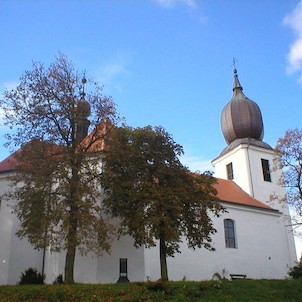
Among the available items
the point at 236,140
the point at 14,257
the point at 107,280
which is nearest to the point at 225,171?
the point at 236,140

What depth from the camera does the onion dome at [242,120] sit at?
35.9 metres

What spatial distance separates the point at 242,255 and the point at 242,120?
12474 millimetres

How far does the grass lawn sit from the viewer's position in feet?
47.3

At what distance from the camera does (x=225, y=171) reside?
125ft

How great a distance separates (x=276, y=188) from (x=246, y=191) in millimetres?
2993

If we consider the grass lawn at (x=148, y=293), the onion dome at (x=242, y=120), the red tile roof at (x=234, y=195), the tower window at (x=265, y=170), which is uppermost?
the onion dome at (x=242, y=120)

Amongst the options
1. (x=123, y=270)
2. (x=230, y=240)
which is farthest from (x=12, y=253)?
(x=230, y=240)

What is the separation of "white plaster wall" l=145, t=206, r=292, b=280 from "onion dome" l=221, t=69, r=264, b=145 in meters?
7.85

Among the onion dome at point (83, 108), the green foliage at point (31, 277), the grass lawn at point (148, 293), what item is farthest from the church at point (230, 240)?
the grass lawn at point (148, 293)

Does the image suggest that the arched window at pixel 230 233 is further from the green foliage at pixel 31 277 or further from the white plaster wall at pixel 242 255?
the green foliage at pixel 31 277

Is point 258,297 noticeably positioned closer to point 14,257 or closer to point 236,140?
point 14,257

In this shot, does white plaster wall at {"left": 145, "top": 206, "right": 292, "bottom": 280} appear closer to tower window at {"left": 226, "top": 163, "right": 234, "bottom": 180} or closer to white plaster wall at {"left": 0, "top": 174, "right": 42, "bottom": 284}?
tower window at {"left": 226, "top": 163, "right": 234, "bottom": 180}

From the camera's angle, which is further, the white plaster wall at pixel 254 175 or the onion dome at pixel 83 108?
the white plaster wall at pixel 254 175

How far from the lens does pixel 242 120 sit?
1416 inches
